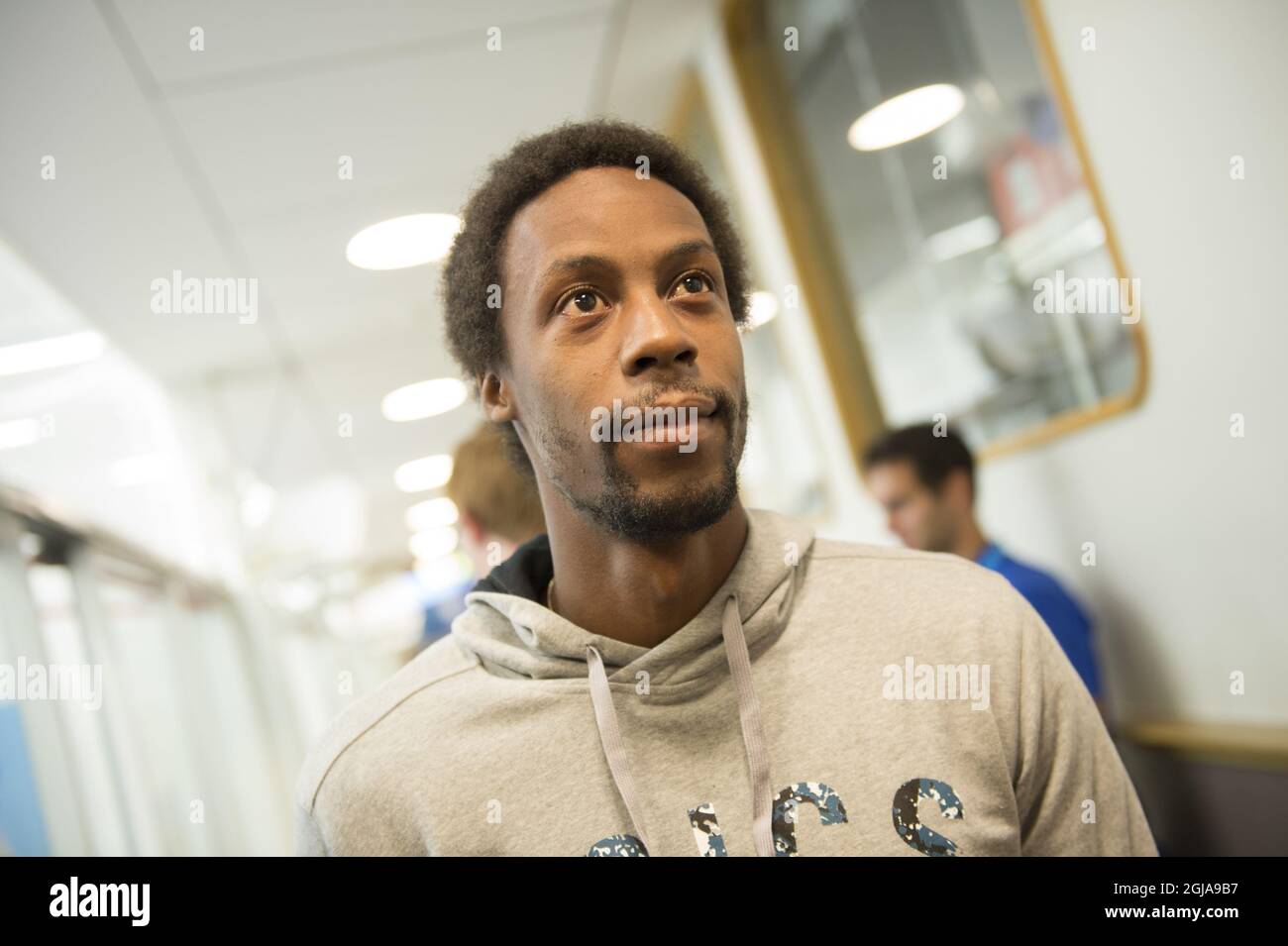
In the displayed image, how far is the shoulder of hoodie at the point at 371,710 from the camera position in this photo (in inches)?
31.5

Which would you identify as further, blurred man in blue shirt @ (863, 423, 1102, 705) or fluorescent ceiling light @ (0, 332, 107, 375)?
fluorescent ceiling light @ (0, 332, 107, 375)

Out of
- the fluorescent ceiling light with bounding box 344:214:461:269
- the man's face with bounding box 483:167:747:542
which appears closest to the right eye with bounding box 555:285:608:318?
the man's face with bounding box 483:167:747:542

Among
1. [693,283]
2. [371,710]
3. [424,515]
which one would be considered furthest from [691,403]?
[424,515]

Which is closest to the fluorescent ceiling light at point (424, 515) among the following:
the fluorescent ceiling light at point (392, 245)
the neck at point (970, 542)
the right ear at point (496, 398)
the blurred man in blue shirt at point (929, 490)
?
the fluorescent ceiling light at point (392, 245)

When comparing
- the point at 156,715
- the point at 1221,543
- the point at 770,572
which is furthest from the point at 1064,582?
the point at 156,715

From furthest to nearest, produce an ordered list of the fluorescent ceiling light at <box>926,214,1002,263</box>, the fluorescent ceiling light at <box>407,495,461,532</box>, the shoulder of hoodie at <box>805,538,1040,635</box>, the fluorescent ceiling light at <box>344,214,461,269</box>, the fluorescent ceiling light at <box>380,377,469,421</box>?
the fluorescent ceiling light at <box>407,495,461,532</box>
the fluorescent ceiling light at <box>380,377,469,421</box>
the fluorescent ceiling light at <box>344,214,461,269</box>
the fluorescent ceiling light at <box>926,214,1002,263</box>
the shoulder of hoodie at <box>805,538,1040,635</box>

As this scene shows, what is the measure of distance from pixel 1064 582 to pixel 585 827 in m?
1.61

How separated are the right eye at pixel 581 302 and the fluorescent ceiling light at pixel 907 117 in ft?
5.08

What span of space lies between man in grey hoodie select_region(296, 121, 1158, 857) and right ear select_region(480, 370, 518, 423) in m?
0.01

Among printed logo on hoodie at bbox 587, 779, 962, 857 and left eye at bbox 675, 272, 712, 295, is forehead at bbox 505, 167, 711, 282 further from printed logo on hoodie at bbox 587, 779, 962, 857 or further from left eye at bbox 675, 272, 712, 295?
printed logo on hoodie at bbox 587, 779, 962, 857

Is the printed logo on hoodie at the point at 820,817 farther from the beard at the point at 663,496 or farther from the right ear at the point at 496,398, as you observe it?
the right ear at the point at 496,398

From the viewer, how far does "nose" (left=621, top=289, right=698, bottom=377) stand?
73 centimetres

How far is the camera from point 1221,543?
1564 millimetres

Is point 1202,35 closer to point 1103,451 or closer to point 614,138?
point 1103,451
